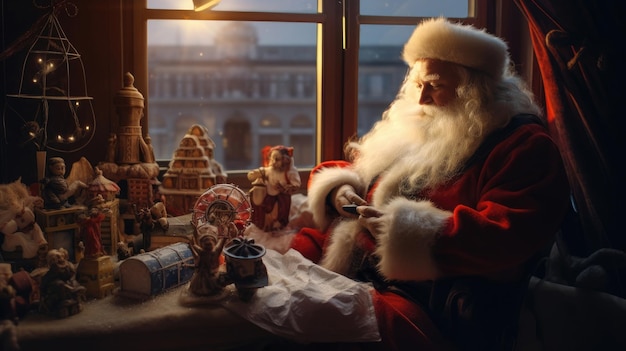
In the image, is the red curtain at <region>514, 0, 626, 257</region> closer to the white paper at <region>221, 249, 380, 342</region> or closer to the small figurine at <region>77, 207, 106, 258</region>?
the white paper at <region>221, 249, 380, 342</region>

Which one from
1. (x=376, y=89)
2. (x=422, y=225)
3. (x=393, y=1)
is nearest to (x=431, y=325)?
(x=422, y=225)

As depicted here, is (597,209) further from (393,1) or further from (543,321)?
(393,1)

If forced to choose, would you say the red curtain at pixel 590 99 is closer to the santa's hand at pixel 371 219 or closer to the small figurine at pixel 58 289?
the santa's hand at pixel 371 219

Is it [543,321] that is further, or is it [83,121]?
[83,121]

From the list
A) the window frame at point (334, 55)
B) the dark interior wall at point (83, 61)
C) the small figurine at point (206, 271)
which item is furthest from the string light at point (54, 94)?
the small figurine at point (206, 271)

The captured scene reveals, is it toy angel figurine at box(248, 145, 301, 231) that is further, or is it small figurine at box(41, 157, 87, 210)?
toy angel figurine at box(248, 145, 301, 231)

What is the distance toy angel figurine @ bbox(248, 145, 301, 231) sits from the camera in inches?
66.6

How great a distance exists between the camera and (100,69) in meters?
1.79

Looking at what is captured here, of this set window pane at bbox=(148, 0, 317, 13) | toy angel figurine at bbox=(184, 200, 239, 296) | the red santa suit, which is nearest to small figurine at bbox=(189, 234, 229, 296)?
toy angel figurine at bbox=(184, 200, 239, 296)

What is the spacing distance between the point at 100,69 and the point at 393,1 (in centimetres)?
94

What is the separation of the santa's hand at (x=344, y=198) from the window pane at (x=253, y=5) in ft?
2.08

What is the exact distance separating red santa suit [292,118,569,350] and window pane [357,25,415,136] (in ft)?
2.13

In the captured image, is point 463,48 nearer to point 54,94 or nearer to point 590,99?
point 590,99

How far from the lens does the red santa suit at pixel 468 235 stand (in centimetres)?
129
